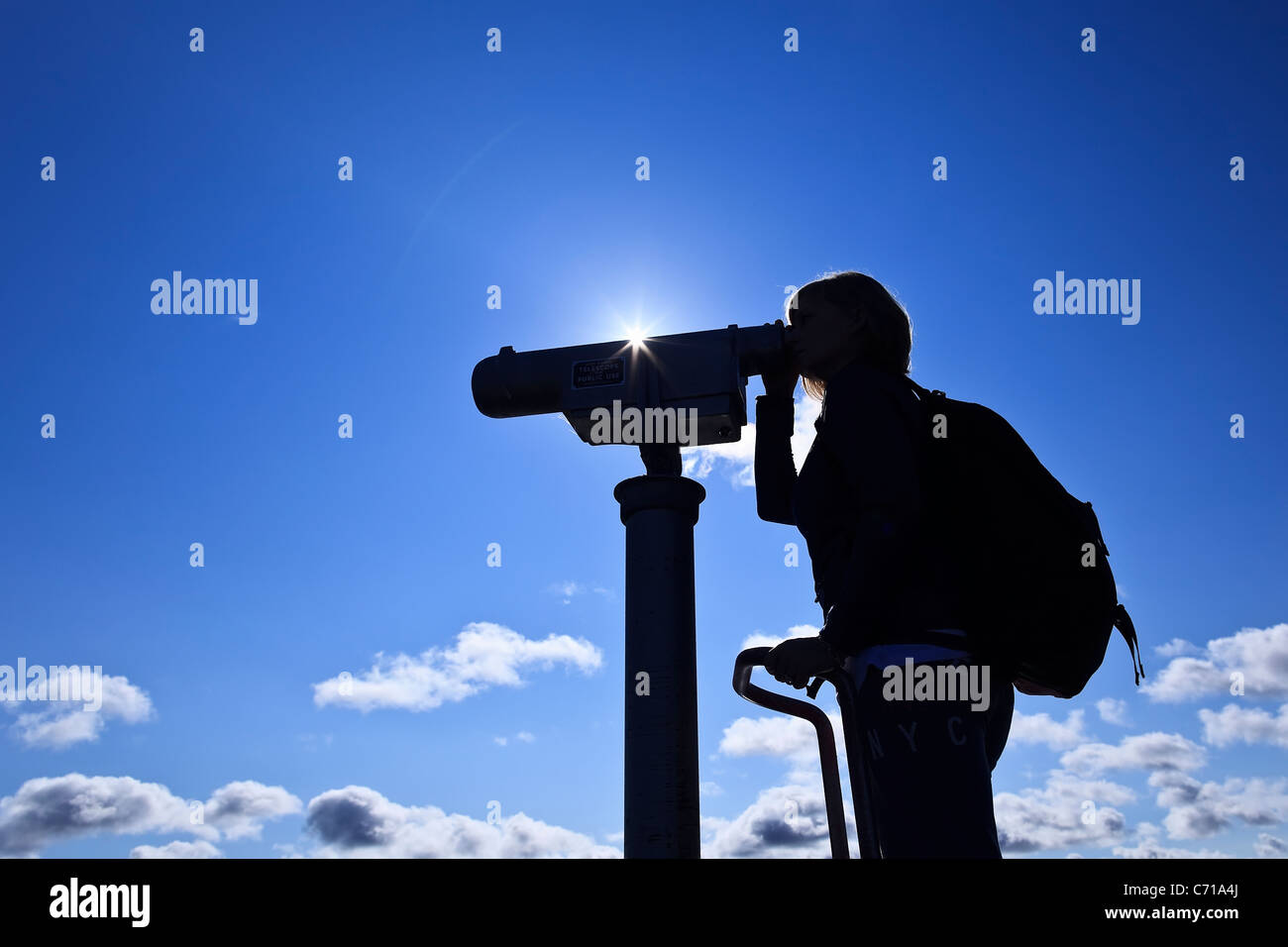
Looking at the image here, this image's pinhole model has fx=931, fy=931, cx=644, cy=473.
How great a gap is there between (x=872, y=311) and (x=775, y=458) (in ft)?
2.29

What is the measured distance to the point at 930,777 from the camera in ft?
5.87

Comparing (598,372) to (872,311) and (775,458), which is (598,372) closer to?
(775,458)

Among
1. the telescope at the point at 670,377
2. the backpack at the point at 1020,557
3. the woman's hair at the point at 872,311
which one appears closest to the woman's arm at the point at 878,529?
the backpack at the point at 1020,557

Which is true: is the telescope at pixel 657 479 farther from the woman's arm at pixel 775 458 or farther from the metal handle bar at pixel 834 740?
the metal handle bar at pixel 834 740

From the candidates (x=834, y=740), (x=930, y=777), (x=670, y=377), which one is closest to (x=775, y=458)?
(x=670, y=377)

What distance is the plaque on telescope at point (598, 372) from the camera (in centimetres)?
300

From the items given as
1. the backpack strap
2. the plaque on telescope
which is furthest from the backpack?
the plaque on telescope

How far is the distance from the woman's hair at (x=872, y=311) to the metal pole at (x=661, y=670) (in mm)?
703

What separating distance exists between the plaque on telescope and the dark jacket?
0.89 m
